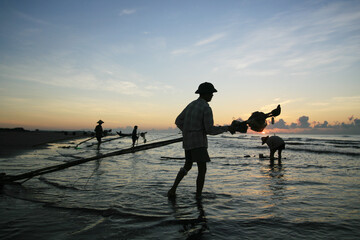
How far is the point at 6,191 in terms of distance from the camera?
196 inches

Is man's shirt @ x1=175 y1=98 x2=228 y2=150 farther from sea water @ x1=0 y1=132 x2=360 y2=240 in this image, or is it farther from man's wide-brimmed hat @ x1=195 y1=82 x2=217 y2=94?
sea water @ x1=0 y1=132 x2=360 y2=240

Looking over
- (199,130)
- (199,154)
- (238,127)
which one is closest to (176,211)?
(199,154)

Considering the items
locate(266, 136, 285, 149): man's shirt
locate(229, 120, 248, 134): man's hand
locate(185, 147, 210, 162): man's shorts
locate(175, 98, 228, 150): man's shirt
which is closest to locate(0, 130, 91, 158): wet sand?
locate(175, 98, 228, 150): man's shirt

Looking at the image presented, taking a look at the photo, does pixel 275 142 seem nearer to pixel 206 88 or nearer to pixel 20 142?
pixel 206 88

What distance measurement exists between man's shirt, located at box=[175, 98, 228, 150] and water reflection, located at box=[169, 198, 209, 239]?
1.14 meters

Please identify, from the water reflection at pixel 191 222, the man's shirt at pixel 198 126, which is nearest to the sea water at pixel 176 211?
the water reflection at pixel 191 222

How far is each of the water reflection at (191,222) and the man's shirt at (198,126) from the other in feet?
3.76

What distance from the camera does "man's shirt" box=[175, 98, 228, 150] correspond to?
14.1ft

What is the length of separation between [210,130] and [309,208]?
234 centimetres

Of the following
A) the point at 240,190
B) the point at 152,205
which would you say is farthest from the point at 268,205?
the point at 152,205

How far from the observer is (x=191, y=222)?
3.33m

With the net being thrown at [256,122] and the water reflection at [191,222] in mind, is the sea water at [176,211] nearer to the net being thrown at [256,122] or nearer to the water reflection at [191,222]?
the water reflection at [191,222]

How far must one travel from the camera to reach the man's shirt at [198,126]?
430 centimetres

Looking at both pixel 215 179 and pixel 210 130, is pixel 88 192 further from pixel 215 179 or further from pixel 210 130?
pixel 215 179
